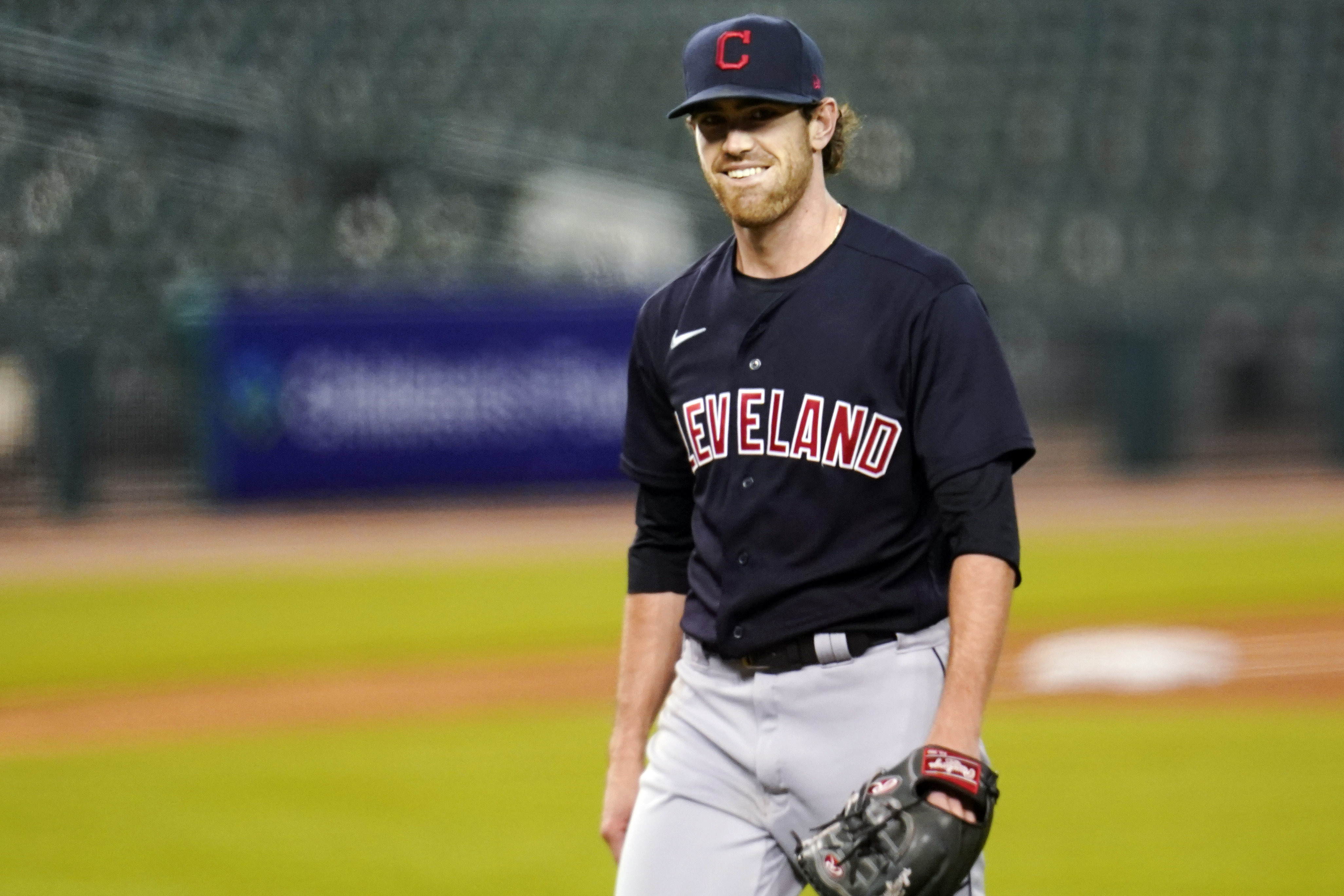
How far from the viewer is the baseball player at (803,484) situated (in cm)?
251

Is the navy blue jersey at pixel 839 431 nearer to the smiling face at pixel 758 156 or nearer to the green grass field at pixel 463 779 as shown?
the smiling face at pixel 758 156

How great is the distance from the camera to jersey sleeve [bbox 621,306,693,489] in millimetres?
2869

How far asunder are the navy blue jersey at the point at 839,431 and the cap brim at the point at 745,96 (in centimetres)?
24

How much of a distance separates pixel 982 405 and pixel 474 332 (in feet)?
44.4

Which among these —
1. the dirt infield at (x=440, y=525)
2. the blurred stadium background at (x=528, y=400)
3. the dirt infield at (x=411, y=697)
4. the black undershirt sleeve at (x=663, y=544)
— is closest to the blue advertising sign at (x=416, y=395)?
the blurred stadium background at (x=528, y=400)

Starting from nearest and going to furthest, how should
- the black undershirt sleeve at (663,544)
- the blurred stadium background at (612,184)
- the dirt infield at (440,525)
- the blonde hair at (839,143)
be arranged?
the blonde hair at (839,143) → the black undershirt sleeve at (663,544) → the dirt infield at (440,525) → the blurred stadium background at (612,184)

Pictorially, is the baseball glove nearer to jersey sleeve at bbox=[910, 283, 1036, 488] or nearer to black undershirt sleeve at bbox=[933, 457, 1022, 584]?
black undershirt sleeve at bbox=[933, 457, 1022, 584]

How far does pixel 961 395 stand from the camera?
2.46 meters

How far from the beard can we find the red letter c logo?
143 mm

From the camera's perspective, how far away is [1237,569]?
38.7 feet

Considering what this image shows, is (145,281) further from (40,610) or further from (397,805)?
(397,805)

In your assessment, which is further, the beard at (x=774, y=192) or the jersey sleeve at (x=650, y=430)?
the jersey sleeve at (x=650, y=430)

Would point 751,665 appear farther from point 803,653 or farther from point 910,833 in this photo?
point 910,833

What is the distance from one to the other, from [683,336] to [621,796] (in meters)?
0.78
